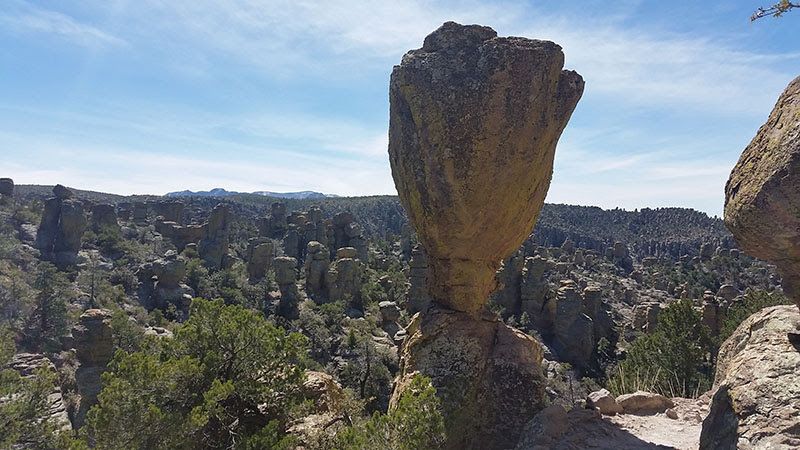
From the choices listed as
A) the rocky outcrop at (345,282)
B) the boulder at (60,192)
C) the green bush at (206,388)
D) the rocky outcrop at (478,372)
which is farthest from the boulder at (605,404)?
the boulder at (60,192)

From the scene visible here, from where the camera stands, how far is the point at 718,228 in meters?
110

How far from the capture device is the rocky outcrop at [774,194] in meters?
4.44

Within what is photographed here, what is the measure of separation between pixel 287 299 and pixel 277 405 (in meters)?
32.5

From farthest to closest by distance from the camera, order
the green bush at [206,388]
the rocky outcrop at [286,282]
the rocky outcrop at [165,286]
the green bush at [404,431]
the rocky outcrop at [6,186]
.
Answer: the rocky outcrop at [6,186] < the rocky outcrop at [286,282] < the rocky outcrop at [165,286] < the green bush at [206,388] < the green bush at [404,431]

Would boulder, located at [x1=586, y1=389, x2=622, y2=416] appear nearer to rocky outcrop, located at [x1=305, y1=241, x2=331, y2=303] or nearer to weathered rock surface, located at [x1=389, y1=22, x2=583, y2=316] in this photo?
weathered rock surface, located at [x1=389, y1=22, x2=583, y2=316]

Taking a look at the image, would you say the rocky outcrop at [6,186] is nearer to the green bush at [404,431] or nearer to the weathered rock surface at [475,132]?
the weathered rock surface at [475,132]

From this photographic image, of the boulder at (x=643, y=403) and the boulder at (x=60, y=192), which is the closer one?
the boulder at (x=643, y=403)

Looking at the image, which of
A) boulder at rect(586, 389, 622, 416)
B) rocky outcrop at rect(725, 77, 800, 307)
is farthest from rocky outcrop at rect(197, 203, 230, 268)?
rocky outcrop at rect(725, 77, 800, 307)

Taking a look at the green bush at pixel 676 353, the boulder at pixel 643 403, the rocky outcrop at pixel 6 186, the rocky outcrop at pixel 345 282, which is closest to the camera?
the boulder at pixel 643 403

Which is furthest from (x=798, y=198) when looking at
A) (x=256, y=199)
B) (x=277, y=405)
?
(x=256, y=199)

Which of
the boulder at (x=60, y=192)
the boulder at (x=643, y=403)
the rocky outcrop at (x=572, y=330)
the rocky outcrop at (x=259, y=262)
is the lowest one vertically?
the rocky outcrop at (x=572, y=330)

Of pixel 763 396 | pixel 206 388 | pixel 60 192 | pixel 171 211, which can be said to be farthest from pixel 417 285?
pixel 171 211

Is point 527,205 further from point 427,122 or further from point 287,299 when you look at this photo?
point 287,299

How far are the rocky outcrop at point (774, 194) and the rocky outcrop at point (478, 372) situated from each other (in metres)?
5.10
